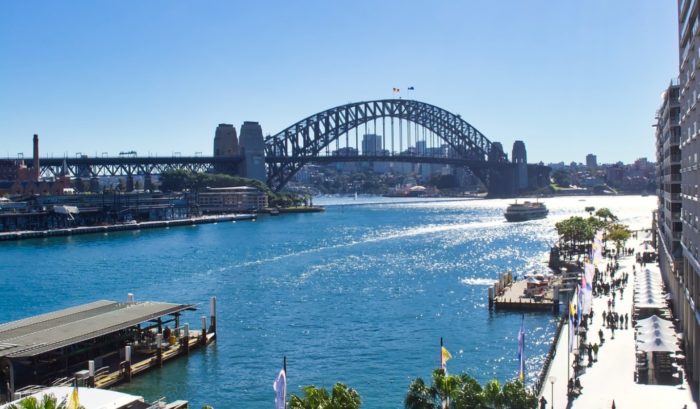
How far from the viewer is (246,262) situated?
60.6 meters

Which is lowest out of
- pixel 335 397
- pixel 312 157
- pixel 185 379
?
pixel 185 379

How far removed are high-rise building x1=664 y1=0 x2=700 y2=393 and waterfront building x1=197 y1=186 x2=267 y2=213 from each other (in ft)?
378

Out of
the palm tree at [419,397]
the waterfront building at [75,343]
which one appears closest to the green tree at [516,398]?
the palm tree at [419,397]

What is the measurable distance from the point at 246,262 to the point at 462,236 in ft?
104

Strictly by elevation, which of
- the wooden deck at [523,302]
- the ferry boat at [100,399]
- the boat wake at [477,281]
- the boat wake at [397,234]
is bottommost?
the boat wake at [477,281]

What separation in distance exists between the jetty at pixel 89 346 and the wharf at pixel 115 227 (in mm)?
62937

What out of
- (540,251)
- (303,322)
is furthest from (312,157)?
(303,322)

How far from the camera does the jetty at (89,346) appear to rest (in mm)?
23938

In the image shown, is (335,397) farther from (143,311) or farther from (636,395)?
(143,311)

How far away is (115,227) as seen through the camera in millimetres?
99312

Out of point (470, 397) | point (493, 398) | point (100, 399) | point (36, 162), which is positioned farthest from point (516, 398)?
point (36, 162)

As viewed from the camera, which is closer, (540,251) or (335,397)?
(335,397)

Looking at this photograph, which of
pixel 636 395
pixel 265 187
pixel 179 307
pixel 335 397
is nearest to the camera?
pixel 335 397

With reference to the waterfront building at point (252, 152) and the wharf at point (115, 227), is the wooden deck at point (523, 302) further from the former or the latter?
the waterfront building at point (252, 152)
